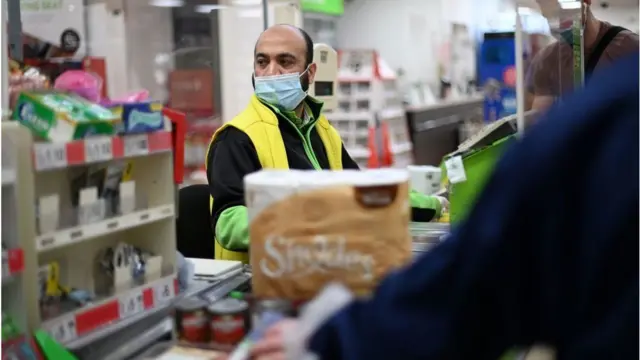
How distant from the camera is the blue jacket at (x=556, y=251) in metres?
0.95

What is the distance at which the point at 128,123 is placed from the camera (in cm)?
174

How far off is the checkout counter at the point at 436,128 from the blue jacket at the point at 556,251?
24.0ft

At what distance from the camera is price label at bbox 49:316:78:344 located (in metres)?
1.59

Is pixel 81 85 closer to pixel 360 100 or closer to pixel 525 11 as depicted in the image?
pixel 525 11

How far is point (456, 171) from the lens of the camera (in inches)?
105

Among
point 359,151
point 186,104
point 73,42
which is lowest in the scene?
point 359,151

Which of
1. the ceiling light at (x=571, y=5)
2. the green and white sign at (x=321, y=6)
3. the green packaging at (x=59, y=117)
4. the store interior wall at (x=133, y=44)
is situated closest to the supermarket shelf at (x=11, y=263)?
the green packaging at (x=59, y=117)

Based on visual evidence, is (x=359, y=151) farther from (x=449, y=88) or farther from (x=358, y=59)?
(x=449, y=88)

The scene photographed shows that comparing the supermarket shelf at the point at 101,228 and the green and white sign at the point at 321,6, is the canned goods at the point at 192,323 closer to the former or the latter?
the supermarket shelf at the point at 101,228

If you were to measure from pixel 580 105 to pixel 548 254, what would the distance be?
19 cm

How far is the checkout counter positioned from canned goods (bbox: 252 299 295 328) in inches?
272

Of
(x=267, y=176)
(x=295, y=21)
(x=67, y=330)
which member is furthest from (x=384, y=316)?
(x=295, y=21)

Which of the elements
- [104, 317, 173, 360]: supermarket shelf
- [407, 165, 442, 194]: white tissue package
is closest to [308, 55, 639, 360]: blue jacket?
[104, 317, 173, 360]: supermarket shelf

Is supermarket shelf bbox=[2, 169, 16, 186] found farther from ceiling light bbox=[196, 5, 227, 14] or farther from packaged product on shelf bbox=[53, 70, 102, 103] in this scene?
ceiling light bbox=[196, 5, 227, 14]
